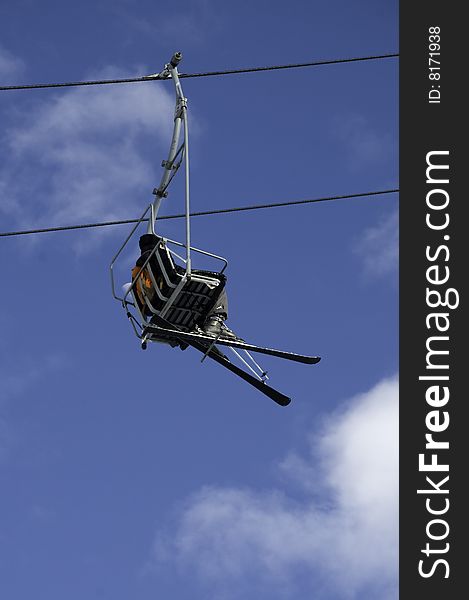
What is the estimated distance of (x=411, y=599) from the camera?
2020 cm

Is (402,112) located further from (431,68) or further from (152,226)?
(152,226)

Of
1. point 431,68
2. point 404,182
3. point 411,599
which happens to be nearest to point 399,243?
point 404,182

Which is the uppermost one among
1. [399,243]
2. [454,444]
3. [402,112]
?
[402,112]

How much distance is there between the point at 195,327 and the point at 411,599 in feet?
11.8

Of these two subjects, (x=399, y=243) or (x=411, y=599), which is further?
(x=399, y=243)

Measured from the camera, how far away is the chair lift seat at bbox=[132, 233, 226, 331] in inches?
792

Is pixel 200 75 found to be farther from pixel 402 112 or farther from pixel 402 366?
pixel 402 366

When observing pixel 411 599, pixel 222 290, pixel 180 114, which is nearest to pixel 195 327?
pixel 222 290

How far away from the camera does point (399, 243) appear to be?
21594 millimetres

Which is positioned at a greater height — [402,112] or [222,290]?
[402,112]

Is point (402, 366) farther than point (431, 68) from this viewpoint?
No

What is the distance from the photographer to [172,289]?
20.1 m

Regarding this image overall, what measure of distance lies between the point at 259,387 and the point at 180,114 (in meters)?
2.99

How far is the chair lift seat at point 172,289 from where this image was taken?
792 inches
